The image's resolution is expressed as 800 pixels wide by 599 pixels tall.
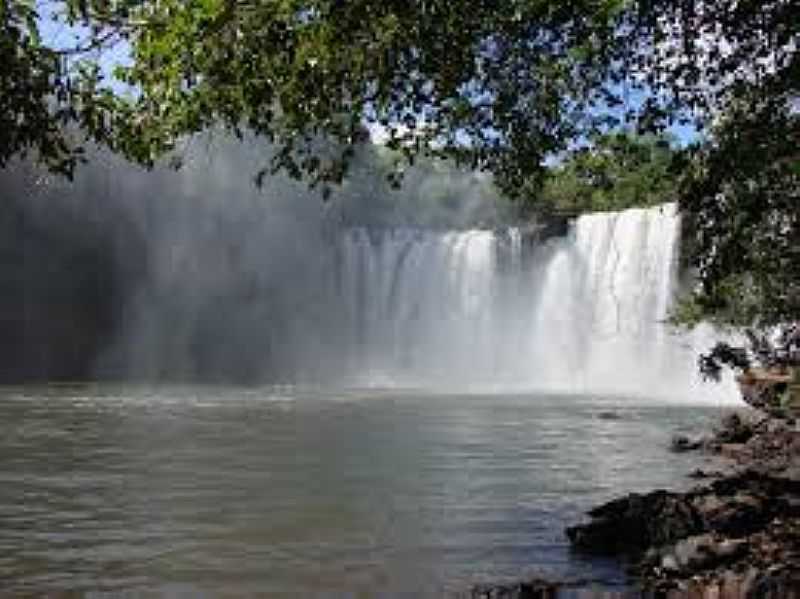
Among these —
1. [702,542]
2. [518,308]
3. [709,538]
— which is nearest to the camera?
[702,542]

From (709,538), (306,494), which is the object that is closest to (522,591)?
(709,538)

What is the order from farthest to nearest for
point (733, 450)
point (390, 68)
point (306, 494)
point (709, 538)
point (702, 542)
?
point (733, 450) → point (306, 494) → point (709, 538) → point (702, 542) → point (390, 68)

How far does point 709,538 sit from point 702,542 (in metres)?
0.24

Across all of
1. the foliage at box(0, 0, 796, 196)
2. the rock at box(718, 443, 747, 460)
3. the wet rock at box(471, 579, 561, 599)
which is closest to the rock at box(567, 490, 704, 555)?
the wet rock at box(471, 579, 561, 599)

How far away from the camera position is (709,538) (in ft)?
35.5

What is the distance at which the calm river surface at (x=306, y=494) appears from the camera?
11320 mm

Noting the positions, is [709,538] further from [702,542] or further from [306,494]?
[306,494]

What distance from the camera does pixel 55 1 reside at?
23.4ft

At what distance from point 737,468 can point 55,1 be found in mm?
14740

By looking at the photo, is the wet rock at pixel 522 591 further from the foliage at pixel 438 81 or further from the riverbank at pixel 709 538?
the foliage at pixel 438 81

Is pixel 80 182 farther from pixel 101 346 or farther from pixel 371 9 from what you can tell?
pixel 371 9

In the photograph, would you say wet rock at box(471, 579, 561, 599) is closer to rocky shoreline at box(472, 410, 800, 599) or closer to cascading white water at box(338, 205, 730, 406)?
rocky shoreline at box(472, 410, 800, 599)

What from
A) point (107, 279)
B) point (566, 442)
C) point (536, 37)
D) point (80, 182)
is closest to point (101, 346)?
point (107, 279)

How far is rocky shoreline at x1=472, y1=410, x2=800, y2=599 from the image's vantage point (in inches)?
361
